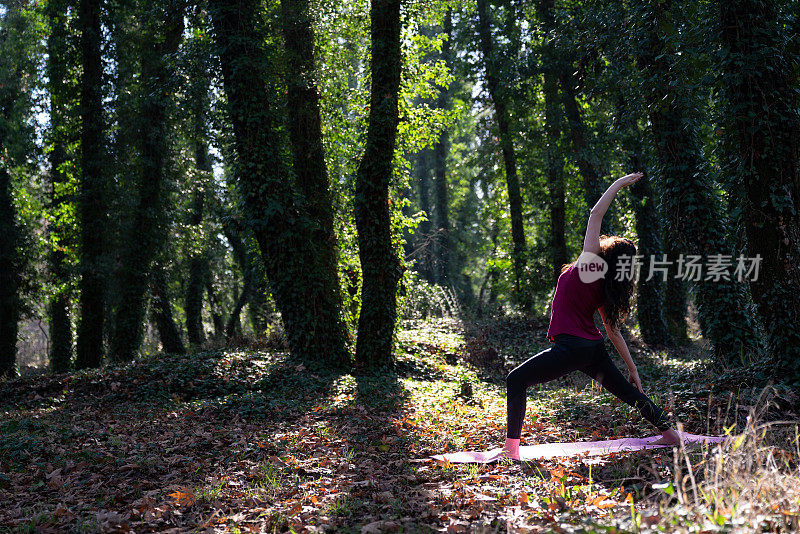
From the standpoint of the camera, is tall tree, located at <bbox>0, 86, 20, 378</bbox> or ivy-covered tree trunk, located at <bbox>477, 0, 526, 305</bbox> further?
ivy-covered tree trunk, located at <bbox>477, 0, 526, 305</bbox>

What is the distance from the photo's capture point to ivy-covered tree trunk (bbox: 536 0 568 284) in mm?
18469

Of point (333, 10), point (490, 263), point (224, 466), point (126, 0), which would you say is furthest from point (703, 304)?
point (126, 0)

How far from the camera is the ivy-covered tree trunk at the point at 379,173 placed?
478 inches

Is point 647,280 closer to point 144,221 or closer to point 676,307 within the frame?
point 676,307

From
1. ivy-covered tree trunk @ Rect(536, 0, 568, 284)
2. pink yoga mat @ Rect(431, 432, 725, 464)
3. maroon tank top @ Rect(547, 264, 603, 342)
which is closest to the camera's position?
maroon tank top @ Rect(547, 264, 603, 342)

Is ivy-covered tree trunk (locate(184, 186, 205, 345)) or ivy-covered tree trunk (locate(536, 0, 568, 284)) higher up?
ivy-covered tree trunk (locate(536, 0, 568, 284))

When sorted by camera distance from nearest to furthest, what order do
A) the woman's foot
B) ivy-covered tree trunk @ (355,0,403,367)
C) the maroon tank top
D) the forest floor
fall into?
the forest floor → the maroon tank top → the woman's foot → ivy-covered tree trunk @ (355,0,403,367)

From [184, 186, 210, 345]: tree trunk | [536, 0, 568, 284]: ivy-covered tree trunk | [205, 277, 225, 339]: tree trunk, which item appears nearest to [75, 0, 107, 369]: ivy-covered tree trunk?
[184, 186, 210, 345]: tree trunk

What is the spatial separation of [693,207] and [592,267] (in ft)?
21.2

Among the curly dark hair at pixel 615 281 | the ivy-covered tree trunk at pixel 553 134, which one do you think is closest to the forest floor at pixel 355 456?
the curly dark hair at pixel 615 281

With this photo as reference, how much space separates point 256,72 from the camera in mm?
12242

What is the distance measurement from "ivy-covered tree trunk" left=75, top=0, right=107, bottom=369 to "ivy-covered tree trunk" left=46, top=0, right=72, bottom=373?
88 cm

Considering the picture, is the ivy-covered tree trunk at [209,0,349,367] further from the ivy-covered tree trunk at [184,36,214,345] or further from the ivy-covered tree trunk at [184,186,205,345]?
the ivy-covered tree trunk at [184,186,205,345]

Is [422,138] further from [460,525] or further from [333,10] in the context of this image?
[460,525]
